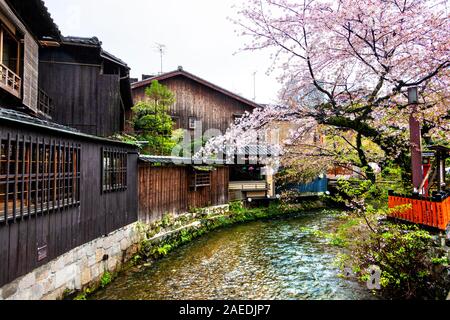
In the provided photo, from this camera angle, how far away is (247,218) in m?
19.1

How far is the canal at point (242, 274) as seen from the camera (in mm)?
8039

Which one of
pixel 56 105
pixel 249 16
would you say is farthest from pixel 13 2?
pixel 249 16

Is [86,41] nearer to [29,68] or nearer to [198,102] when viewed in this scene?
[29,68]

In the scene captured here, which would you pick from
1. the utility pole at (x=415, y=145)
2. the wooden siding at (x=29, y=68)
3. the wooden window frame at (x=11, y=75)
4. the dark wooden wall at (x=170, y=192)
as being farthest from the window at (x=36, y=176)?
the utility pole at (x=415, y=145)

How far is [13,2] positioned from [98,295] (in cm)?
1021

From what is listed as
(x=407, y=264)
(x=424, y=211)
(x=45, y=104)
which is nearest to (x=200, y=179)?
(x=45, y=104)

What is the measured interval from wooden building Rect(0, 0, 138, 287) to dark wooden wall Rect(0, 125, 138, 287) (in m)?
0.02

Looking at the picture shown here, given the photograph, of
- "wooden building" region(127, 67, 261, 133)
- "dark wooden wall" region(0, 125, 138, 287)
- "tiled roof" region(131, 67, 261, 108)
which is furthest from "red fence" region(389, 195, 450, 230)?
"tiled roof" region(131, 67, 261, 108)

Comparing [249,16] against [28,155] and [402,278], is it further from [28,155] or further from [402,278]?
[402,278]

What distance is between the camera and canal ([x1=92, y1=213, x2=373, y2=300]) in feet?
26.4

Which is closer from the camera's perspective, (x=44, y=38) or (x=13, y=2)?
(x=13, y=2)

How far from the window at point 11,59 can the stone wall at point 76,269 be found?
5.98 metres

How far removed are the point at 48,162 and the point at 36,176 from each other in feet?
1.67

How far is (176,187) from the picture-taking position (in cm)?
1454
